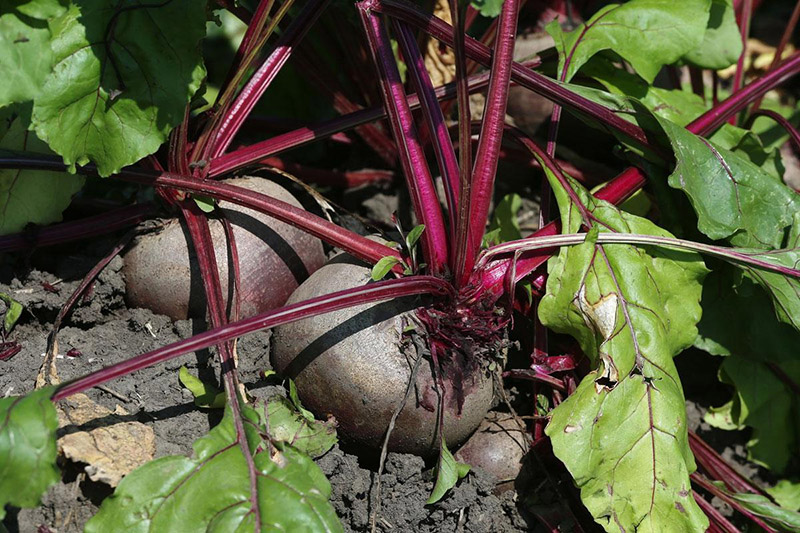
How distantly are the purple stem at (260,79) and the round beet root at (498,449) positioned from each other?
1355 mm

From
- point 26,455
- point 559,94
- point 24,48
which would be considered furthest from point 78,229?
point 559,94

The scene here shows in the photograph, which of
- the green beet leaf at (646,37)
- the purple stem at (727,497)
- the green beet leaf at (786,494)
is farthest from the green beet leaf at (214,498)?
the green beet leaf at (786,494)

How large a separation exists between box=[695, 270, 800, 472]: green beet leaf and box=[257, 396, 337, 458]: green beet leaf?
1.45 meters

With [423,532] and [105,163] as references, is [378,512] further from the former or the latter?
[105,163]

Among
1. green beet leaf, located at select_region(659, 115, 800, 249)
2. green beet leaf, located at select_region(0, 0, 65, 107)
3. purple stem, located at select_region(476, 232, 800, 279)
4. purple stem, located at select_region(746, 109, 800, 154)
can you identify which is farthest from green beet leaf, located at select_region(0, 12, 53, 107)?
purple stem, located at select_region(746, 109, 800, 154)

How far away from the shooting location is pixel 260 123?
2.99 meters

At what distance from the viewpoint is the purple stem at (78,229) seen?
2447 millimetres

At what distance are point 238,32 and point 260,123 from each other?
221cm

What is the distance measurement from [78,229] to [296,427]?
1057 millimetres

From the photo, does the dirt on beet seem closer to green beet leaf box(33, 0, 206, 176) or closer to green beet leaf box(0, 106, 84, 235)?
green beet leaf box(0, 106, 84, 235)

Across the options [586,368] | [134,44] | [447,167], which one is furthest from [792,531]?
[134,44]

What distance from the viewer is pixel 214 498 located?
1.83 m

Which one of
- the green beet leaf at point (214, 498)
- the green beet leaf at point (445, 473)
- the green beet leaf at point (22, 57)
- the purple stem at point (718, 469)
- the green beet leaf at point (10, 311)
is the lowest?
the purple stem at point (718, 469)

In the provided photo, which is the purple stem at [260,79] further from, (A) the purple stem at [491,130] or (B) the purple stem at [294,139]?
(A) the purple stem at [491,130]
